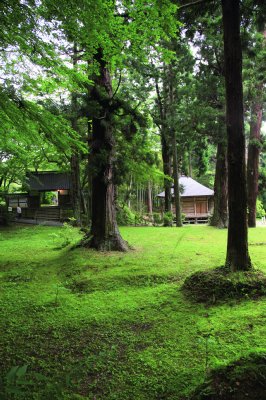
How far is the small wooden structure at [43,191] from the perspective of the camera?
22.5 metres

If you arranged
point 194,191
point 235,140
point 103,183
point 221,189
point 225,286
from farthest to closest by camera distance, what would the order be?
point 194,191 < point 221,189 < point 103,183 < point 235,140 < point 225,286

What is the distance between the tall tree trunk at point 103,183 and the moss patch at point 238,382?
627cm

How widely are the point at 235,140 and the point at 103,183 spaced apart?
438 cm

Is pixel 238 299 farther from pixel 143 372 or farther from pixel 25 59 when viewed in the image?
pixel 25 59

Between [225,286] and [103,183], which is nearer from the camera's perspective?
[225,286]

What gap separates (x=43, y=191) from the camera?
24500 millimetres

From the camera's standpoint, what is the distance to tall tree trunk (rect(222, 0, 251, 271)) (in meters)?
4.48

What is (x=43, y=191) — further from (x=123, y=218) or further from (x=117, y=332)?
(x=117, y=332)

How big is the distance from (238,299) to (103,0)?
478 cm

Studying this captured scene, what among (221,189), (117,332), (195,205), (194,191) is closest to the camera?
(117,332)

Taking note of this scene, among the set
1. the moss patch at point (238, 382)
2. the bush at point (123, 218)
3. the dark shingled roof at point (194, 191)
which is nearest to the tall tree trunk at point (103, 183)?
the moss patch at point (238, 382)

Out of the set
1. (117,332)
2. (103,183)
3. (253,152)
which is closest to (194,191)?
(253,152)

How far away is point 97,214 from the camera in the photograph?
8148 millimetres

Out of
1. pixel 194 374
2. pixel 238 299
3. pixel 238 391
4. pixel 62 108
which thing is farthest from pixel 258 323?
pixel 62 108
